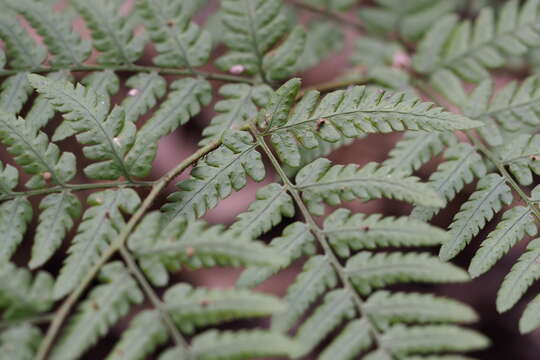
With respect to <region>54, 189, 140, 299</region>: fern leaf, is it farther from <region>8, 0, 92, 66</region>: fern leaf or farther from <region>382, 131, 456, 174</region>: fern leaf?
<region>382, 131, 456, 174</region>: fern leaf

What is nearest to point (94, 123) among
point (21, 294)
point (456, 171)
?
point (21, 294)

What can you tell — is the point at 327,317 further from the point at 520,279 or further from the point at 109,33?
the point at 109,33

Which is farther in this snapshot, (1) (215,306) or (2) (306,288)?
(2) (306,288)

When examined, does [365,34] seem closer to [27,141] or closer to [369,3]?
[369,3]

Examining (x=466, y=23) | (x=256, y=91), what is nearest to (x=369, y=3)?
(x=466, y=23)

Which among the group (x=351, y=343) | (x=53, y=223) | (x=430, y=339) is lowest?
(x=430, y=339)

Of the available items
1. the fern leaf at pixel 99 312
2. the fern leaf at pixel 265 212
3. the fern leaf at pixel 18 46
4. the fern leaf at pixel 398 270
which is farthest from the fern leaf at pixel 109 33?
the fern leaf at pixel 398 270
